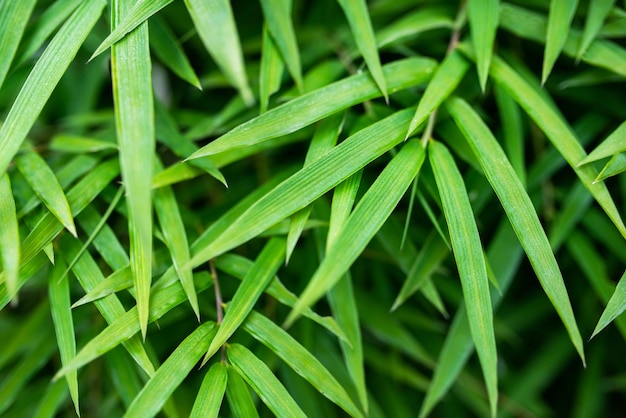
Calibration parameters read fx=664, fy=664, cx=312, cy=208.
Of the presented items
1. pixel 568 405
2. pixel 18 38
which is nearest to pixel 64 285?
pixel 18 38

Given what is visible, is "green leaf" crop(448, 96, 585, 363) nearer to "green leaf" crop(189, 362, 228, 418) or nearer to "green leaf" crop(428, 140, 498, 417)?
"green leaf" crop(428, 140, 498, 417)

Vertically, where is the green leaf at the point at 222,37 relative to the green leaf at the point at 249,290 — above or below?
above

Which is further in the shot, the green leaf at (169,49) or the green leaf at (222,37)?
the green leaf at (169,49)

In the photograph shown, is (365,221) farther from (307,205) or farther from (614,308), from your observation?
(614,308)

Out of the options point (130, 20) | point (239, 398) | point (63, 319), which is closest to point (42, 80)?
point (130, 20)

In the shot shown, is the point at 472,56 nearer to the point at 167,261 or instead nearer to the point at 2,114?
the point at 167,261

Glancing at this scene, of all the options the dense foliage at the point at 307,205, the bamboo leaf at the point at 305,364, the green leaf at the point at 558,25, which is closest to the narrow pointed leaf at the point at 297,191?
the dense foliage at the point at 307,205

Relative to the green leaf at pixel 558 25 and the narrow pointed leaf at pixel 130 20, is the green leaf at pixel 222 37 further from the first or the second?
the green leaf at pixel 558 25
